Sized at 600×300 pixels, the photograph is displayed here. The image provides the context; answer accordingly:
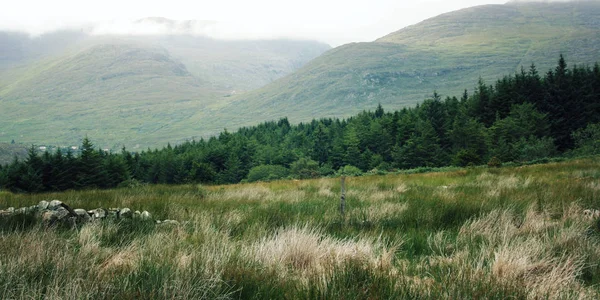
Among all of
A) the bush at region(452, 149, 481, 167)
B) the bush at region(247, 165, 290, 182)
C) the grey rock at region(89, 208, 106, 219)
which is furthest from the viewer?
the bush at region(247, 165, 290, 182)

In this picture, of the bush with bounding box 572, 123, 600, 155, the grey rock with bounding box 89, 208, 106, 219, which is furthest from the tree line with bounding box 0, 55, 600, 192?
the grey rock with bounding box 89, 208, 106, 219

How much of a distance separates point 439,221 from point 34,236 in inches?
218

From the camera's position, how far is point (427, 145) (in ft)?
254

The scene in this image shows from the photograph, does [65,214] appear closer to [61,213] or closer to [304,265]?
[61,213]

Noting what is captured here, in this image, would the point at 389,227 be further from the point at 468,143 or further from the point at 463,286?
the point at 468,143

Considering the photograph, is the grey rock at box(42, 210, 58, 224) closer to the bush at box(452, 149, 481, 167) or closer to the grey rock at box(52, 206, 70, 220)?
the grey rock at box(52, 206, 70, 220)

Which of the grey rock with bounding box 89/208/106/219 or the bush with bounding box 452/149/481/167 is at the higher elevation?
the grey rock with bounding box 89/208/106/219

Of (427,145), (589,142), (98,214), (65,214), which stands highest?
(65,214)

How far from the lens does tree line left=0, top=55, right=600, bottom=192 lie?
62.6 meters

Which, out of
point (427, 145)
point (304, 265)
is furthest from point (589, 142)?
point (304, 265)

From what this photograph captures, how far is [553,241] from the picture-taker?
4344 millimetres

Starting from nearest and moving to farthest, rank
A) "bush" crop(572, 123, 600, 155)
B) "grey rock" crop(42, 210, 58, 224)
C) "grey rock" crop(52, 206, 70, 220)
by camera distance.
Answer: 1. "grey rock" crop(42, 210, 58, 224)
2. "grey rock" crop(52, 206, 70, 220)
3. "bush" crop(572, 123, 600, 155)

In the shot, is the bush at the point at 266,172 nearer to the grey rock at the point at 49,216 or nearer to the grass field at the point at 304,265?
the grey rock at the point at 49,216

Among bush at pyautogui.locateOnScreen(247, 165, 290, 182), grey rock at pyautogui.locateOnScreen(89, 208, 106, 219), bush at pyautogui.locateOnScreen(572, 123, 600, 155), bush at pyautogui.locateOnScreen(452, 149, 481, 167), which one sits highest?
grey rock at pyautogui.locateOnScreen(89, 208, 106, 219)
